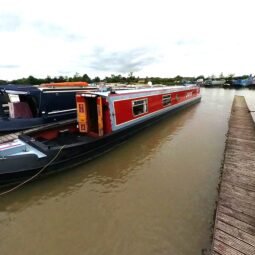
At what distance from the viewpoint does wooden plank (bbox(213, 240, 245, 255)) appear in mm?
2755

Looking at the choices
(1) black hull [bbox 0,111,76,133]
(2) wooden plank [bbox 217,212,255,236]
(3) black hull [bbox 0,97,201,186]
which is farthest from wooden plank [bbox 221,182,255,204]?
→ (1) black hull [bbox 0,111,76,133]

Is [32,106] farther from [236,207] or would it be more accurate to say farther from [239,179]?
[236,207]

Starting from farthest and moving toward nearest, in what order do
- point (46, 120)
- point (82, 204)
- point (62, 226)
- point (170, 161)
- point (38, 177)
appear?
point (46, 120)
point (170, 161)
point (38, 177)
point (82, 204)
point (62, 226)

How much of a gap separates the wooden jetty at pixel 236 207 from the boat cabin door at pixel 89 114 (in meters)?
3.92

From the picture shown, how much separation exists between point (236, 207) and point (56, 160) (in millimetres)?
4156

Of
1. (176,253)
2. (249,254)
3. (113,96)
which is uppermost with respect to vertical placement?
(113,96)

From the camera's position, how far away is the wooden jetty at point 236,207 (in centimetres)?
287

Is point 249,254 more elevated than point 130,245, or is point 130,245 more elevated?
point 249,254

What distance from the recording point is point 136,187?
5.07 meters

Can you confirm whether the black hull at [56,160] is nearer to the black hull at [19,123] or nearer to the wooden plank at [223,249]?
the black hull at [19,123]

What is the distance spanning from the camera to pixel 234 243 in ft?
9.51

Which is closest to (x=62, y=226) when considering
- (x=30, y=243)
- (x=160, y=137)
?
(x=30, y=243)

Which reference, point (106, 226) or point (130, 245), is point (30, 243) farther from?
point (130, 245)

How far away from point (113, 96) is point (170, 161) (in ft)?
9.41
